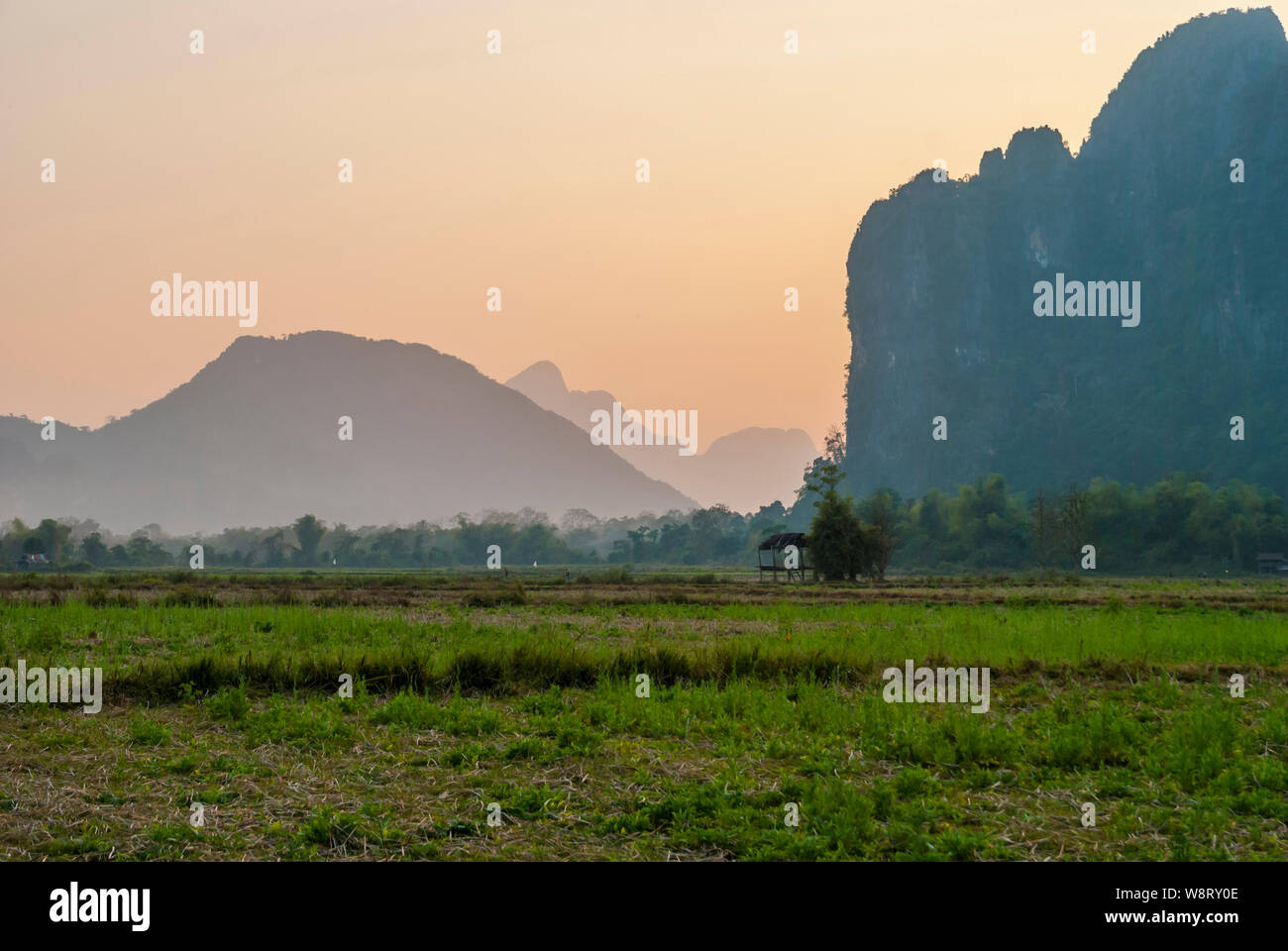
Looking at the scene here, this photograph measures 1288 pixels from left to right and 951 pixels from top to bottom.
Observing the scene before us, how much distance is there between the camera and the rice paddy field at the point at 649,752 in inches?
332

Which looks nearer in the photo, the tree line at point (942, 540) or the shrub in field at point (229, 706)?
the shrub in field at point (229, 706)

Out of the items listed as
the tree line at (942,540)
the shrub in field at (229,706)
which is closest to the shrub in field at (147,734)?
the shrub in field at (229,706)

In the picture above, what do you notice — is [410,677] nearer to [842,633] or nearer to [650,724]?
[650,724]

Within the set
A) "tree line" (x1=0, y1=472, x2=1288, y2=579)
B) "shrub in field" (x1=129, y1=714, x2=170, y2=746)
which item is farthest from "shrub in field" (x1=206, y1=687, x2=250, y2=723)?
"tree line" (x1=0, y1=472, x2=1288, y2=579)

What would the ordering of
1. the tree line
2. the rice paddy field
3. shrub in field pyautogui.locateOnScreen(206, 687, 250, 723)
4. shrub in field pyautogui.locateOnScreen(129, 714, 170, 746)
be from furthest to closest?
1. the tree line
2. shrub in field pyautogui.locateOnScreen(206, 687, 250, 723)
3. shrub in field pyautogui.locateOnScreen(129, 714, 170, 746)
4. the rice paddy field

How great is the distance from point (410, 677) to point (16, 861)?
8.22m

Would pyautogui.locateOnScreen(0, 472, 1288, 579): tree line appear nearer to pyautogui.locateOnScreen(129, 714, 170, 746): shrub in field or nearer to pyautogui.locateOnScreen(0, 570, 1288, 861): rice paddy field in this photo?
pyautogui.locateOnScreen(0, 570, 1288, 861): rice paddy field

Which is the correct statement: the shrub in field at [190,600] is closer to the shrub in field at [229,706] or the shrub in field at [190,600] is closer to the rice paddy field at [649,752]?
the rice paddy field at [649,752]

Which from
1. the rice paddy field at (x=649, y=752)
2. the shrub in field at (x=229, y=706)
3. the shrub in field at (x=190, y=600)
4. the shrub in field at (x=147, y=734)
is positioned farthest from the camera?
the shrub in field at (x=190, y=600)

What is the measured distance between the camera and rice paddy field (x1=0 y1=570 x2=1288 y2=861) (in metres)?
8.42

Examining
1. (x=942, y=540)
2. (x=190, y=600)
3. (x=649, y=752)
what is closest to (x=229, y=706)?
(x=649, y=752)

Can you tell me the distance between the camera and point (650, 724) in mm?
12750

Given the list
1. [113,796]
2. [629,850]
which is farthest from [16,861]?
[629,850]

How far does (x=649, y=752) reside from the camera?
447 inches
